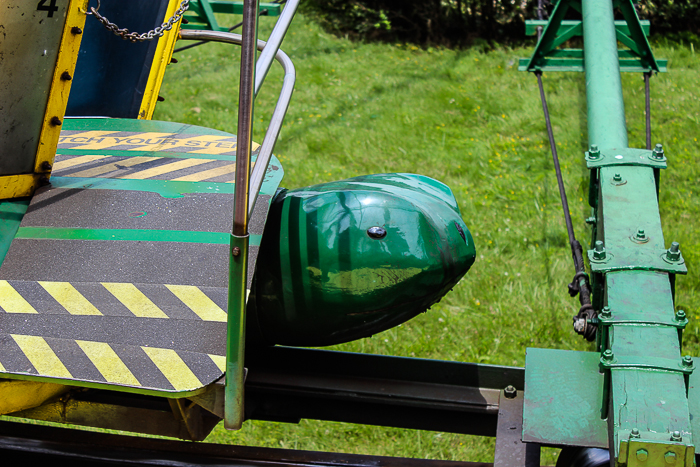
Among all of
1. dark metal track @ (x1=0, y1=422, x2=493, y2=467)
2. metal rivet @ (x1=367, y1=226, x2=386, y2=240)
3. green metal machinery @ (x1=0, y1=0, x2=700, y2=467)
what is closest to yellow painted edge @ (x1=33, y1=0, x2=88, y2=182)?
green metal machinery @ (x1=0, y1=0, x2=700, y2=467)

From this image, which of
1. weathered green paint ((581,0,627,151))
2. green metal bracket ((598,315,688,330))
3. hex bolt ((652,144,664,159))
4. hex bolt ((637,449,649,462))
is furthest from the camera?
weathered green paint ((581,0,627,151))

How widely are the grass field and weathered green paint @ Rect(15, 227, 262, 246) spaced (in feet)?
5.09

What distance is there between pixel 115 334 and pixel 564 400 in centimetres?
136

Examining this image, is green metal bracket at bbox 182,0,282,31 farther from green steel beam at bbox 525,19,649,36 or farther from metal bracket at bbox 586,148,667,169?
metal bracket at bbox 586,148,667,169

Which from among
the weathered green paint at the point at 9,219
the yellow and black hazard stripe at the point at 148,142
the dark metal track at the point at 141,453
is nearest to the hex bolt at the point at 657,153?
the dark metal track at the point at 141,453

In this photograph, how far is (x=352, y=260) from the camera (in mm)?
2174

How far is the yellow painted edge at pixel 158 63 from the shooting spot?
3259mm

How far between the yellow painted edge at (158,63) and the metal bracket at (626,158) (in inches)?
78.8

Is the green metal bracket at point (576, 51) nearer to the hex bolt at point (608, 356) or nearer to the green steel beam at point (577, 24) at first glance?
the green steel beam at point (577, 24)

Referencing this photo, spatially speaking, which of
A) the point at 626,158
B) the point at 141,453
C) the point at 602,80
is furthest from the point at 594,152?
the point at 141,453

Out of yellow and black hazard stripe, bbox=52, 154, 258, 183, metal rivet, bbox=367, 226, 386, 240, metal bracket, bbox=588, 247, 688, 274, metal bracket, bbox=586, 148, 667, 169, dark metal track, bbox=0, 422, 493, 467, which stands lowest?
dark metal track, bbox=0, 422, 493, 467

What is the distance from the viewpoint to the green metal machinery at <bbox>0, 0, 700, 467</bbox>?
6.00ft

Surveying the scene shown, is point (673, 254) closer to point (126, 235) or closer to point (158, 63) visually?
point (126, 235)

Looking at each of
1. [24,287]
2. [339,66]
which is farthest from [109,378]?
[339,66]
